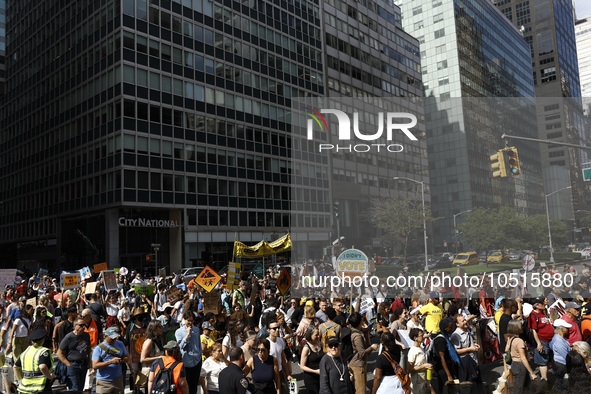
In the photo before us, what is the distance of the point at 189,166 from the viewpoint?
49719 millimetres

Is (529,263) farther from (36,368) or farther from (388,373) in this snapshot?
(36,368)

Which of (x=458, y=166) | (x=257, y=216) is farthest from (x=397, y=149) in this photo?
(x=257, y=216)

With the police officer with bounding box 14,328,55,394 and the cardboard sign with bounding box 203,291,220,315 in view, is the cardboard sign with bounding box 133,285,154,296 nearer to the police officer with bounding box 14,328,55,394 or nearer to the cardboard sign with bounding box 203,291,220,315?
the cardboard sign with bounding box 203,291,220,315

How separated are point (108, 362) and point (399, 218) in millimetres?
Result: 8875

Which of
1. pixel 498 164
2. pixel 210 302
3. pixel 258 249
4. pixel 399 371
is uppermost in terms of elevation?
pixel 498 164

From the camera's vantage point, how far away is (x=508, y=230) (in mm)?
14297

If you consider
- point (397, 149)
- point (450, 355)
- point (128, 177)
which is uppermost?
point (128, 177)

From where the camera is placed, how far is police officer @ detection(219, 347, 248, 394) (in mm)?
6883

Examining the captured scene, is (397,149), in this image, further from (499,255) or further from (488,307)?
(488,307)

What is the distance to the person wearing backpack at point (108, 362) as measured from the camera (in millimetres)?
8250

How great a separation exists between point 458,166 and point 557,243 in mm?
3291

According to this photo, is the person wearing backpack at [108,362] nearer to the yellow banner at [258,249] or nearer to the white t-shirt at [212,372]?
the white t-shirt at [212,372]

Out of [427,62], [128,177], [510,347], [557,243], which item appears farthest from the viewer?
[427,62]

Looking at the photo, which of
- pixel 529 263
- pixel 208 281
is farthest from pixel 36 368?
pixel 529 263
